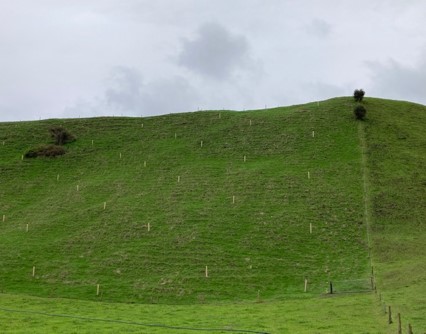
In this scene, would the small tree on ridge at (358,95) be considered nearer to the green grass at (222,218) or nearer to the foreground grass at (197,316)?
the green grass at (222,218)

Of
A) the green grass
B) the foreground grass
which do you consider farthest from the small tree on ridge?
the foreground grass

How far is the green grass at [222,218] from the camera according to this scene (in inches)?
1583

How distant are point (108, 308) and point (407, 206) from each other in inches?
1481

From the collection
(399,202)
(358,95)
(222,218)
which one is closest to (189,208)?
(222,218)

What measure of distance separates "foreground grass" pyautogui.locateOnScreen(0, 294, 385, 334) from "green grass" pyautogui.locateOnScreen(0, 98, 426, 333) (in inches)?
10.4

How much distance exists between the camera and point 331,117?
86.7 meters

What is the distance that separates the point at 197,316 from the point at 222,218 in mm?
23161

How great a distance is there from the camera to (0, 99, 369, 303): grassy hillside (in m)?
45.7

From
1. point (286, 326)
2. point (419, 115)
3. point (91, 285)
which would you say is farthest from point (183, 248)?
point (419, 115)

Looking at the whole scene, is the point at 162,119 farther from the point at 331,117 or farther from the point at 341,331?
the point at 341,331

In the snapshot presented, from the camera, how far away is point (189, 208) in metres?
60.5

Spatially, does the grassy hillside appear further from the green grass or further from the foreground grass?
the foreground grass

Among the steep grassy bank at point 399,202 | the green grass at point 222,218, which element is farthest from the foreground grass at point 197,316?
the steep grassy bank at point 399,202

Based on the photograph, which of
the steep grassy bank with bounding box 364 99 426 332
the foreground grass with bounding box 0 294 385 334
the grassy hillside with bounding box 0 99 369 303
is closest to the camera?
the foreground grass with bounding box 0 294 385 334
